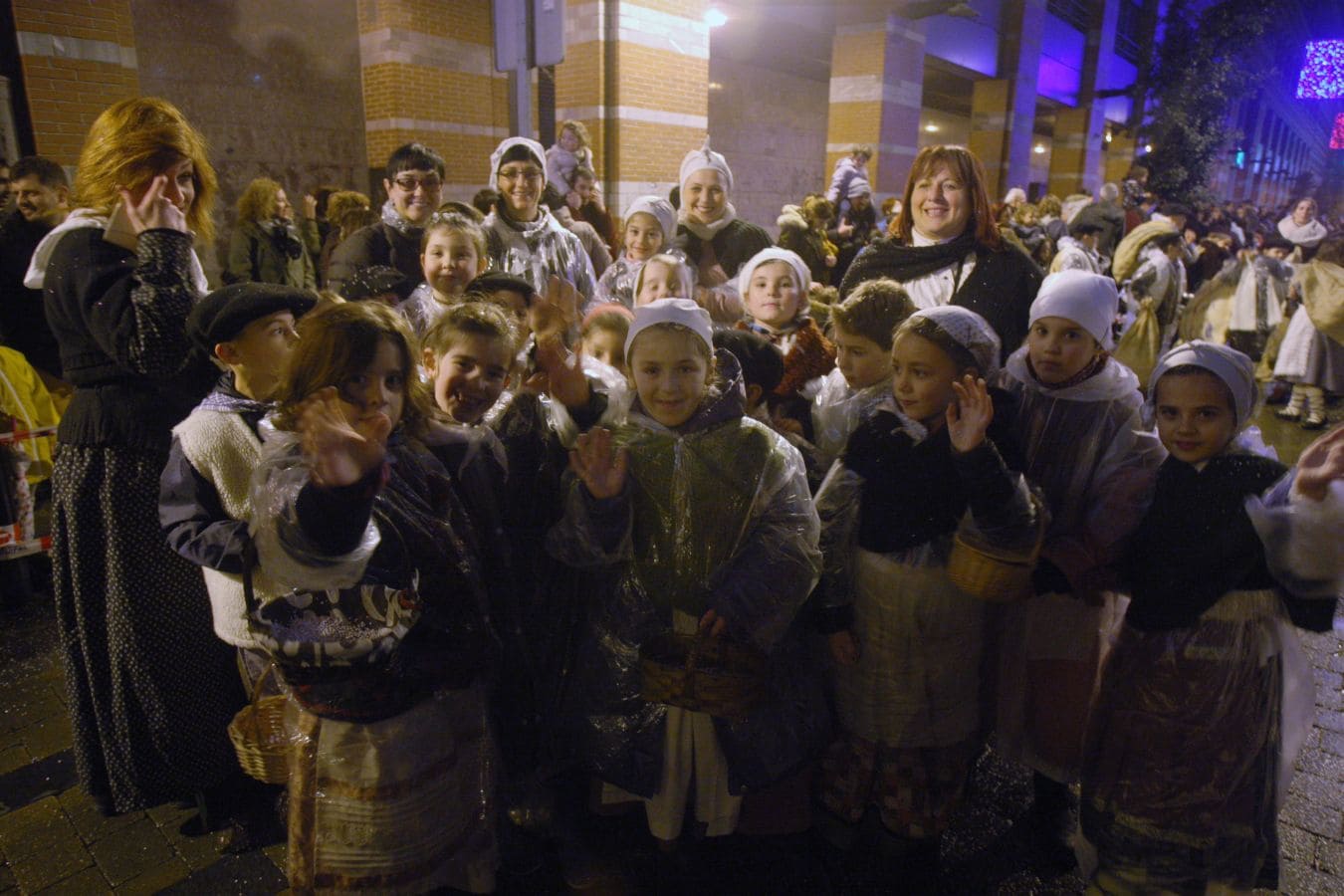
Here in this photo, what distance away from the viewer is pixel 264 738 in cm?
223

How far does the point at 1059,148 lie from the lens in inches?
961

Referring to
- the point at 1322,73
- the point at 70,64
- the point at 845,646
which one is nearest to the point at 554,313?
A: the point at 845,646

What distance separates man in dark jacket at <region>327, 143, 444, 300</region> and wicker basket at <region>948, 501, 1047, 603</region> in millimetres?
3142

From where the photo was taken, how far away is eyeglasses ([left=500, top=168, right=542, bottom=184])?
14.6 feet

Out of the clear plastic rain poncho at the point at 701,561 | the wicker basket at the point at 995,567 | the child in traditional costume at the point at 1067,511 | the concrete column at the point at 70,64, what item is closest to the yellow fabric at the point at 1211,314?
the child in traditional costume at the point at 1067,511

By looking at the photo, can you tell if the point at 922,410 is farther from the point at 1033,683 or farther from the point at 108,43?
the point at 108,43

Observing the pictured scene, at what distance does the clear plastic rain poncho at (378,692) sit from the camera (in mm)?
1836

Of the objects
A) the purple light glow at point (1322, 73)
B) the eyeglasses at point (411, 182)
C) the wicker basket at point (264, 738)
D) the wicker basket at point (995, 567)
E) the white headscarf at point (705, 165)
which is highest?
the purple light glow at point (1322, 73)

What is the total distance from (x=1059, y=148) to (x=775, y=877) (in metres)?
26.7

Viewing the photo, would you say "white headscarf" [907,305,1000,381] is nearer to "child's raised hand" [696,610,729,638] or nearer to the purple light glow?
"child's raised hand" [696,610,729,638]

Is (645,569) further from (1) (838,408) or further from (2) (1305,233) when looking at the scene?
(2) (1305,233)

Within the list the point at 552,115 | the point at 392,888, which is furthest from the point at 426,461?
the point at 552,115

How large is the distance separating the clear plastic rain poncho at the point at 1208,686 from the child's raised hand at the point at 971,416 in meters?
0.58

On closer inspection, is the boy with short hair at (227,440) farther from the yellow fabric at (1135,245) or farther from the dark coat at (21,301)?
the yellow fabric at (1135,245)
